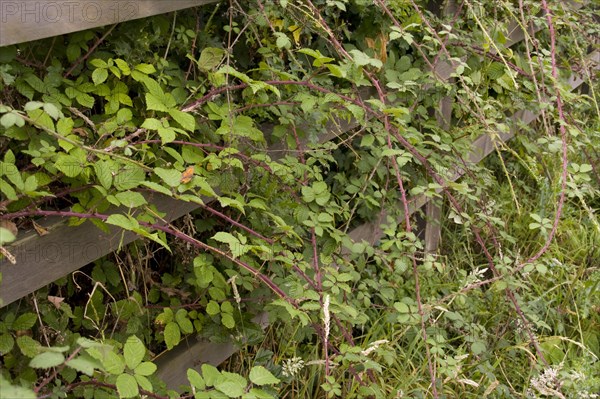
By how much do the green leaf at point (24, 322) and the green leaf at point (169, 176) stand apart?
1.59 feet

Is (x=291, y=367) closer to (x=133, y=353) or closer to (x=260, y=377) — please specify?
(x=260, y=377)

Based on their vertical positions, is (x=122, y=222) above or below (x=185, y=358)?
above

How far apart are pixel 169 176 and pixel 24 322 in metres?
0.53

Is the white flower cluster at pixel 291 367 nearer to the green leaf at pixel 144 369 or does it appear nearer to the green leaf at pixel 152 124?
the green leaf at pixel 144 369

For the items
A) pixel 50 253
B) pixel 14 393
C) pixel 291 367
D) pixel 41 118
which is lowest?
pixel 291 367

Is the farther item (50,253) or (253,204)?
(253,204)

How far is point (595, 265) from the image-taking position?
400 cm

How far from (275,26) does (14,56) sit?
103 centimetres

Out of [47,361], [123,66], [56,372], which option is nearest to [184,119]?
[123,66]

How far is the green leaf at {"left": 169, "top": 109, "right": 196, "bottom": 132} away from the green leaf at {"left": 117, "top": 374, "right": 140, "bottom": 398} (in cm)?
68

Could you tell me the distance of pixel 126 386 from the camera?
1830 millimetres

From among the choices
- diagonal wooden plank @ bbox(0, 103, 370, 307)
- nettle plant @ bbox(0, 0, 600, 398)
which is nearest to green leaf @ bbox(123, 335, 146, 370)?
nettle plant @ bbox(0, 0, 600, 398)

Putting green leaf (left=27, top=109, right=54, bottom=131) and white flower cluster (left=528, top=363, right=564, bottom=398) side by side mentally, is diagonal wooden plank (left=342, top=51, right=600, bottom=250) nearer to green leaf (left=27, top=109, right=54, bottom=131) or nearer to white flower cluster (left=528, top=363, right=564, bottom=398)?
white flower cluster (left=528, top=363, right=564, bottom=398)

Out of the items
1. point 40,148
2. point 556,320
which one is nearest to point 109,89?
point 40,148
